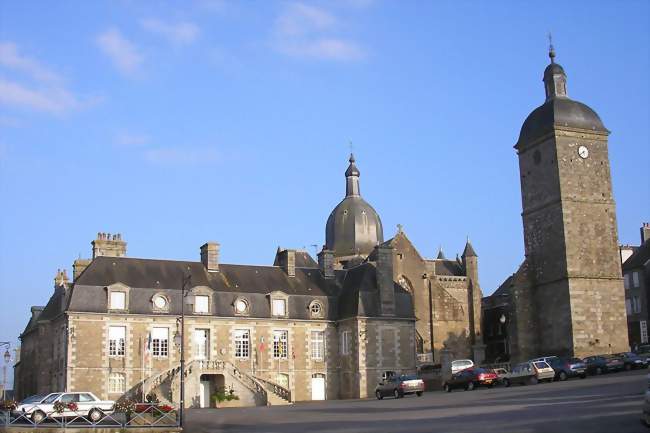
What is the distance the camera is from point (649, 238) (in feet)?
197

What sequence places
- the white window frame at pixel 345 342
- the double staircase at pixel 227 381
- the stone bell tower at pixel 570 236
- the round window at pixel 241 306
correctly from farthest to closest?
1. the white window frame at pixel 345 342
2. the round window at pixel 241 306
3. the stone bell tower at pixel 570 236
4. the double staircase at pixel 227 381

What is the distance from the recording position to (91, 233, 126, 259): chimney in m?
48.7

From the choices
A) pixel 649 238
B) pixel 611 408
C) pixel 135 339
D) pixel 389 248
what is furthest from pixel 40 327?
pixel 649 238

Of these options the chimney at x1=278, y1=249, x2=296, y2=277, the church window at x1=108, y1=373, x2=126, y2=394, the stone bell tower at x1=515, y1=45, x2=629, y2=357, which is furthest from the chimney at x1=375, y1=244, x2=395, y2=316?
the church window at x1=108, y1=373, x2=126, y2=394

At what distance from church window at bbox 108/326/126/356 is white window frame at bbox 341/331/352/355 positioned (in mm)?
12470

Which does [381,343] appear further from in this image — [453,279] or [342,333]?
[453,279]

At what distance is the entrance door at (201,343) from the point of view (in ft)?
147

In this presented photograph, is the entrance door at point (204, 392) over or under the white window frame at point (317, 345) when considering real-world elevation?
under

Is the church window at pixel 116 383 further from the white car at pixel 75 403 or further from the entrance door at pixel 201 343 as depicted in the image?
the white car at pixel 75 403

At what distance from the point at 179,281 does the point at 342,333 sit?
9845 mm

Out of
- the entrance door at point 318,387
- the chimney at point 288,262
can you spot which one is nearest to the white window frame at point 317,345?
the entrance door at point 318,387

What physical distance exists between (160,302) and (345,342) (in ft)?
35.5

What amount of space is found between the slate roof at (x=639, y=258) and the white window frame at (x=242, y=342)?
27.3 metres

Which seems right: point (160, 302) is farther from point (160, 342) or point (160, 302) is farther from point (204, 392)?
point (204, 392)
